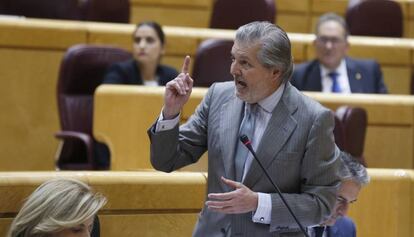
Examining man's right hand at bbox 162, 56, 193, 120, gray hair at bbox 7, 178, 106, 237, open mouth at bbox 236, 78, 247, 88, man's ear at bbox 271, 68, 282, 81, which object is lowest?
gray hair at bbox 7, 178, 106, 237

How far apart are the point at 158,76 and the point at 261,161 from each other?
108cm

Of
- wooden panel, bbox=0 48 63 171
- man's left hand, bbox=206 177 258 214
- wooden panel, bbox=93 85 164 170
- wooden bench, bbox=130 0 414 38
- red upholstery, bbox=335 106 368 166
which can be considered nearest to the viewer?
man's left hand, bbox=206 177 258 214

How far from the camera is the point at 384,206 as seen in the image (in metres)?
1.28

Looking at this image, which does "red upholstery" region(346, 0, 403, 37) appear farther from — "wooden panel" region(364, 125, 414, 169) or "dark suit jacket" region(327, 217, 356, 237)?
"dark suit jacket" region(327, 217, 356, 237)

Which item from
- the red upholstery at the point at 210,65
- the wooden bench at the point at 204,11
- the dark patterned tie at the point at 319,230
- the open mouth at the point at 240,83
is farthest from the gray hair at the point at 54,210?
the wooden bench at the point at 204,11

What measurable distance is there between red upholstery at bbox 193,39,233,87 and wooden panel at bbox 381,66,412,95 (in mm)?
526

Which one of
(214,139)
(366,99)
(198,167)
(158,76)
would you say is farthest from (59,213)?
(158,76)

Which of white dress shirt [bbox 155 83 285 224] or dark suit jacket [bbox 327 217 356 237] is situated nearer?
white dress shirt [bbox 155 83 285 224]

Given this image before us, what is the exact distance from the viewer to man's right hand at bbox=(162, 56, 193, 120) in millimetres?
913

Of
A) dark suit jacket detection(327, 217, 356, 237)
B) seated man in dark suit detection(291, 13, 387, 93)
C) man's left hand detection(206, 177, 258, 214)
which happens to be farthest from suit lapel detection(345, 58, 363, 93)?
man's left hand detection(206, 177, 258, 214)

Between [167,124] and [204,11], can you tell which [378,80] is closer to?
[204,11]

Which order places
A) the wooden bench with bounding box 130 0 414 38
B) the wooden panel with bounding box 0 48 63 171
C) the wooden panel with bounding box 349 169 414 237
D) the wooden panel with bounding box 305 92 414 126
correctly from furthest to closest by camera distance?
the wooden bench with bounding box 130 0 414 38
the wooden panel with bounding box 0 48 63 171
the wooden panel with bounding box 305 92 414 126
the wooden panel with bounding box 349 169 414 237

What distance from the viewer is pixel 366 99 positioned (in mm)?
1727

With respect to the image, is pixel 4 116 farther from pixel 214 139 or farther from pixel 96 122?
pixel 214 139
